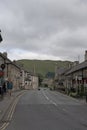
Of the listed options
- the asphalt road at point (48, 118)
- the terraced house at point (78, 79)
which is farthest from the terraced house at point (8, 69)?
the asphalt road at point (48, 118)

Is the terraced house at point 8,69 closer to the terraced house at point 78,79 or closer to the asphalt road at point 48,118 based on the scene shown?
the terraced house at point 78,79

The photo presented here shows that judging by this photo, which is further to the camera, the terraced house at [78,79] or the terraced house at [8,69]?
the terraced house at [8,69]

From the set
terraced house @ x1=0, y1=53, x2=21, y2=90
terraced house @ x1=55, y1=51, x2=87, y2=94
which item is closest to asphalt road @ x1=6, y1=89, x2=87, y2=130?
terraced house @ x1=0, y1=53, x2=21, y2=90

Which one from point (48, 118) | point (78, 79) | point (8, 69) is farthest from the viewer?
point (8, 69)

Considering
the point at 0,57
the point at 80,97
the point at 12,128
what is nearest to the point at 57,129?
the point at 12,128

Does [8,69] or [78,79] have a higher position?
[8,69]

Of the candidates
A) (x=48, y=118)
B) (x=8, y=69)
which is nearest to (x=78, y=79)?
(x=8, y=69)

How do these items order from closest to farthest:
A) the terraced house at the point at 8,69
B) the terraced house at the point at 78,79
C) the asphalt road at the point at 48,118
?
the asphalt road at the point at 48,118
the terraced house at the point at 78,79
the terraced house at the point at 8,69

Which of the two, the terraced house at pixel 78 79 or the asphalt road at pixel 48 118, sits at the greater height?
the terraced house at pixel 78 79

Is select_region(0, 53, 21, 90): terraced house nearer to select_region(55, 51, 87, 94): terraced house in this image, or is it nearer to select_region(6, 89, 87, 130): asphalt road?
select_region(55, 51, 87, 94): terraced house

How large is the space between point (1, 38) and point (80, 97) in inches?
830

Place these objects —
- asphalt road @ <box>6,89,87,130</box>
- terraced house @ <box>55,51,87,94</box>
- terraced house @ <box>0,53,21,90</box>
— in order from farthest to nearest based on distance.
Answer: terraced house @ <box>0,53,21,90</box>, terraced house @ <box>55,51,87,94</box>, asphalt road @ <box>6,89,87,130</box>

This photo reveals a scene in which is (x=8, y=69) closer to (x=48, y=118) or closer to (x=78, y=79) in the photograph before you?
(x=78, y=79)

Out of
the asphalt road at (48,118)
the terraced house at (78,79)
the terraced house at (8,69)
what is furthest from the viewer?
the terraced house at (8,69)
